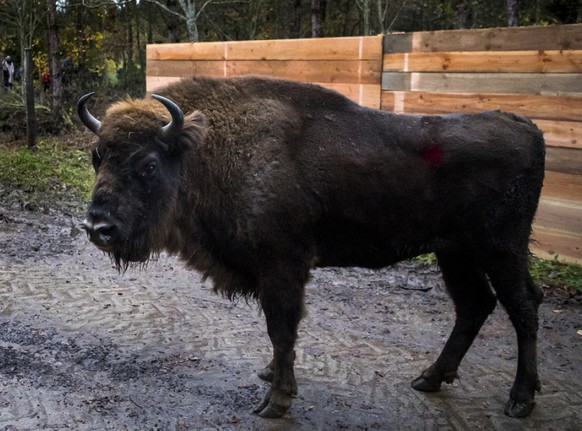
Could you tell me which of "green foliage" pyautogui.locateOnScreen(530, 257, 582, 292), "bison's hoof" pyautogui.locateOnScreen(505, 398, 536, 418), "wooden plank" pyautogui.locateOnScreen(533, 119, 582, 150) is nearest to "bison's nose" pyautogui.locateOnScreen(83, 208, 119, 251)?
"bison's hoof" pyautogui.locateOnScreen(505, 398, 536, 418)

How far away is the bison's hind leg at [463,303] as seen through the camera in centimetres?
478

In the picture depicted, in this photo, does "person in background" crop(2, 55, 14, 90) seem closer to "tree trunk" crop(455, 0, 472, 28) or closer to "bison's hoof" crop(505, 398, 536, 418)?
"tree trunk" crop(455, 0, 472, 28)

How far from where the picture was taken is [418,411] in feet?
14.5

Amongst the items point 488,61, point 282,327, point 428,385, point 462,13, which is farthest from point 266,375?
point 462,13

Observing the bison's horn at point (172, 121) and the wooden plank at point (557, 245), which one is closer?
the bison's horn at point (172, 121)

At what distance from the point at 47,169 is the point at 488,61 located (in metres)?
8.26

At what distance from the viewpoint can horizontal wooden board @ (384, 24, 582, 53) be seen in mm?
6980

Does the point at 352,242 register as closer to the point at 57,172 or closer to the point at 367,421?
the point at 367,421

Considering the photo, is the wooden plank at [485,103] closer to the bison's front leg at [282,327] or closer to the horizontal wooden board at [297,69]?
the horizontal wooden board at [297,69]

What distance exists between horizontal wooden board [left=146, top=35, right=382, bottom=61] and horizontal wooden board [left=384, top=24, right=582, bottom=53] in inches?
13.7

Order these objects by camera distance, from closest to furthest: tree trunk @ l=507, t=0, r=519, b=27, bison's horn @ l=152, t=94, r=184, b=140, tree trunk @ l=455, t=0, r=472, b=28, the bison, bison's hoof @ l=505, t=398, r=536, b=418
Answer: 1. bison's horn @ l=152, t=94, r=184, b=140
2. the bison
3. bison's hoof @ l=505, t=398, r=536, b=418
4. tree trunk @ l=507, t=0, r=519, b=27
5. tree trunk @ l=455, t=0, r=472, b=28

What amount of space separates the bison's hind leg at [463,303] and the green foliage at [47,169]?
24.0ft

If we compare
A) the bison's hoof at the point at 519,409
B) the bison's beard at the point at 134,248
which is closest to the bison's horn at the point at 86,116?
the bison's beard at the point at 134,248

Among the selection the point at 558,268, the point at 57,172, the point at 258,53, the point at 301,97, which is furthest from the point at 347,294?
the point at 57,172
